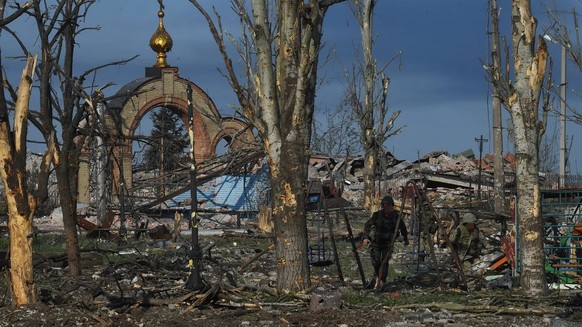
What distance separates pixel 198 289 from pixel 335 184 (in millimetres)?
27863

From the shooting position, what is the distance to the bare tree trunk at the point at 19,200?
11.0 meters

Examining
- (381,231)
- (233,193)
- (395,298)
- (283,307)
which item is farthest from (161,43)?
(283,307)

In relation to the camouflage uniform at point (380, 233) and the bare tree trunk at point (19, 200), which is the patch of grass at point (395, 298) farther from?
the bare tree trunk at point (19, 200)

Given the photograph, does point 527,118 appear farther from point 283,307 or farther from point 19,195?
point 19,195

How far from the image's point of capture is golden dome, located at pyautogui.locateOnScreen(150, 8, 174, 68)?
40.5 meters

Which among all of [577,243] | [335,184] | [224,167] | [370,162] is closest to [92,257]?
[577,243]

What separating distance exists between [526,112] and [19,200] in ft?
22.4

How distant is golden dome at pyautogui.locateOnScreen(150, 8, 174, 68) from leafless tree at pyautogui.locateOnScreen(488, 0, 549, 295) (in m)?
29.1

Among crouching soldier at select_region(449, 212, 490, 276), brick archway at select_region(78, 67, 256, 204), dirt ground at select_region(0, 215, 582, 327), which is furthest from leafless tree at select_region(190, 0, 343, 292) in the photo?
brick archway at select_region(78, 67, 256, 204)

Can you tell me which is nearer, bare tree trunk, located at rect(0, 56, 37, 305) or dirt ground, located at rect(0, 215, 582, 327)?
dirt ground, located at rect(0, 215, 582, 327)

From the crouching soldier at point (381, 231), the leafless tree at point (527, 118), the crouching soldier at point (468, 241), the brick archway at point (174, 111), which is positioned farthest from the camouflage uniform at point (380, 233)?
the brick archway at point (174, 111)

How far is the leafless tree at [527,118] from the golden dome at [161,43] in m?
29.1

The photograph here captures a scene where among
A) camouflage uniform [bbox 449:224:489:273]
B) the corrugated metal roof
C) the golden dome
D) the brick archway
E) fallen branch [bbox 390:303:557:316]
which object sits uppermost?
the golden dome

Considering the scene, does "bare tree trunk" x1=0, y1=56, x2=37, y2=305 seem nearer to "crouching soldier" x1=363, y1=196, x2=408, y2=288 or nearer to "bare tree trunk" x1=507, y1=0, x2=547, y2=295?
"crouching soldier" x1=363, y1=196, x2=408, y2=288
